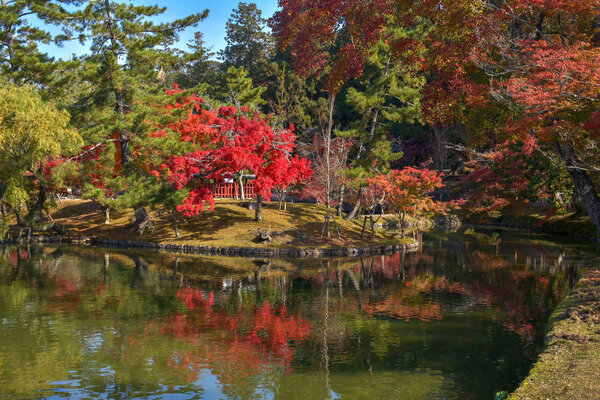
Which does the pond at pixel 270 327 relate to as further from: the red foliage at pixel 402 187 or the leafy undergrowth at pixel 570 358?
the red foliage at pixel 402 187

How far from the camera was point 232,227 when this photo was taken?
1179 inches

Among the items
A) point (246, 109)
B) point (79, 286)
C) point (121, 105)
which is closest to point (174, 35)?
point (121, 105)

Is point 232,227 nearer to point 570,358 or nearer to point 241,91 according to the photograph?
point 241,91

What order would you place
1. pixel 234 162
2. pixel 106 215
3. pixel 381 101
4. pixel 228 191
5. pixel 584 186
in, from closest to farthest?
pixel 584 186
pixel 234 162
pixel 106 215
pixel 381 101
pixel 228 191

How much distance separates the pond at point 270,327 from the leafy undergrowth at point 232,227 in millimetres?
3975

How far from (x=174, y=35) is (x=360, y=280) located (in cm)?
1830

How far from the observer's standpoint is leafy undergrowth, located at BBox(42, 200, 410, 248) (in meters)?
28.6

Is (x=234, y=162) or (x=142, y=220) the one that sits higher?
(x=234, y=162)

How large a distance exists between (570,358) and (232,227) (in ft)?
72.7

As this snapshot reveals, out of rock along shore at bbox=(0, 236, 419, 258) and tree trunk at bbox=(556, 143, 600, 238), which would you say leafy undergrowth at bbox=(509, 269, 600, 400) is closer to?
tree trunk at bbox=(556, 143, 600, 238)

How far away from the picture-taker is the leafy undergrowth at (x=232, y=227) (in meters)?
28.6

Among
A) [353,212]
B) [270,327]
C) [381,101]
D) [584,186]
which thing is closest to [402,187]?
[353,212]

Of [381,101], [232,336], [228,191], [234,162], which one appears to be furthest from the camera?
[228,191]

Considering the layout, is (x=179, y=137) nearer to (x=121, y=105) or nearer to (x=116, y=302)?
(x=121, y=105)
